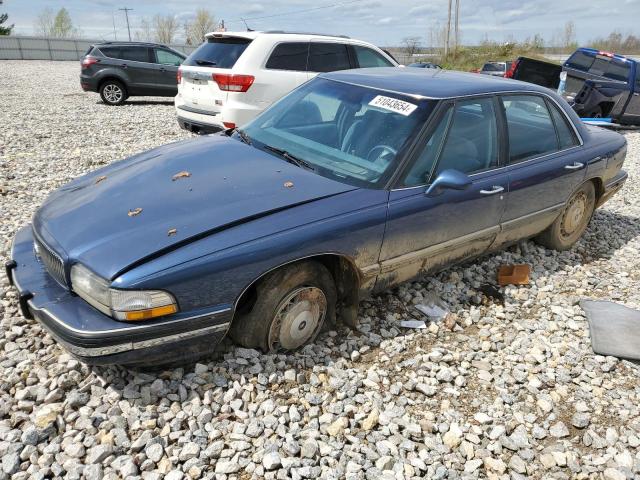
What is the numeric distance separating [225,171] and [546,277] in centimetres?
297

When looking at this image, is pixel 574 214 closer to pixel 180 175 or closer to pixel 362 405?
pixel 362 405

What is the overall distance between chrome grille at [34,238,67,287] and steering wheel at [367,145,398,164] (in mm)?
1880

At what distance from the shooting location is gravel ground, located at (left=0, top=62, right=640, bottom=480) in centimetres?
236

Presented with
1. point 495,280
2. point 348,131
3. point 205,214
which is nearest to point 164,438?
point 205,214

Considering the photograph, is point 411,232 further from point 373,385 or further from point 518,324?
point 518,324

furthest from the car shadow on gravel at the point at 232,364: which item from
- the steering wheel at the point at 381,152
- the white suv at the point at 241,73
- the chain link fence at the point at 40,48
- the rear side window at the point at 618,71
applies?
the chain link fence at the point at 40,48

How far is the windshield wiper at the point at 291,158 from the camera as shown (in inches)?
127

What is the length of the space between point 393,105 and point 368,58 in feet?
18.6

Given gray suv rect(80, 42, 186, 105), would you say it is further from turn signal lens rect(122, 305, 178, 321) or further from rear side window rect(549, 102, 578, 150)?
turn signal lens rect(122, 305, 178, 321)

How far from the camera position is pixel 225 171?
124 inches

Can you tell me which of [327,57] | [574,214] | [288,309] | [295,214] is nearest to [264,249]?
[295,214]

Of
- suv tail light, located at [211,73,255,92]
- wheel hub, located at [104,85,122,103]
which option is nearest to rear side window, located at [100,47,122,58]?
wheel hub, located at [104,85,122,103]

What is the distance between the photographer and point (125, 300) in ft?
7.59

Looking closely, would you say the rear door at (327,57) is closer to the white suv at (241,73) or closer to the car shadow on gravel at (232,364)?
the white suv at (241,73)
